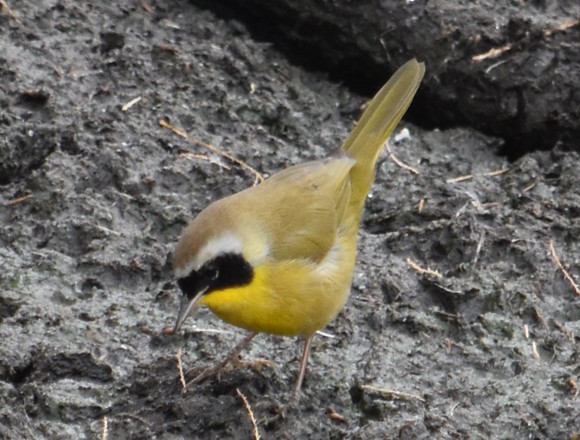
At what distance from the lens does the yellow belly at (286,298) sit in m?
5.39

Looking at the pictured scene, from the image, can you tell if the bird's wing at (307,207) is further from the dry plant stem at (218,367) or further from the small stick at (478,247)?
the small stick at (478,247)

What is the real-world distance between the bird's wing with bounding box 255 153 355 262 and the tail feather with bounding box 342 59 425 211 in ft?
0.39

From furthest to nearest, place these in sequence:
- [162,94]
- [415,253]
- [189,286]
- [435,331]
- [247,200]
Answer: [162,94] < [415,253] < [435,331] < [247,200] < [189,286]

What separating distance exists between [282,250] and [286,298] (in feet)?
0.78

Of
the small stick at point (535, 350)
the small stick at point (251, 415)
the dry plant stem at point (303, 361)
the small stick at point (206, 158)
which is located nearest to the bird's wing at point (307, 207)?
the dry plant stem at point (303, 361)

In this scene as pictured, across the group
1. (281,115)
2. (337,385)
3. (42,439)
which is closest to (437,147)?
(281,115)

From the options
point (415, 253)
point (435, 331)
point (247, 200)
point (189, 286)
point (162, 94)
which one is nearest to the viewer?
point (189, 286)

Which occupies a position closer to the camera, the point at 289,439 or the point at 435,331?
the point at 289,439

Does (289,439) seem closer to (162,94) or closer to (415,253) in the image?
(415,253)

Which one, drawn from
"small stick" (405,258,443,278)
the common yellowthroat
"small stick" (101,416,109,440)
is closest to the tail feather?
the common yellowthroat

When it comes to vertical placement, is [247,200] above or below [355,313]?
above

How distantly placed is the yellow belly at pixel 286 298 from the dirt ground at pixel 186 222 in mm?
381

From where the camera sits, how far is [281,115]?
7.95 metres

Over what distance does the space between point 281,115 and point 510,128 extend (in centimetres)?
157
